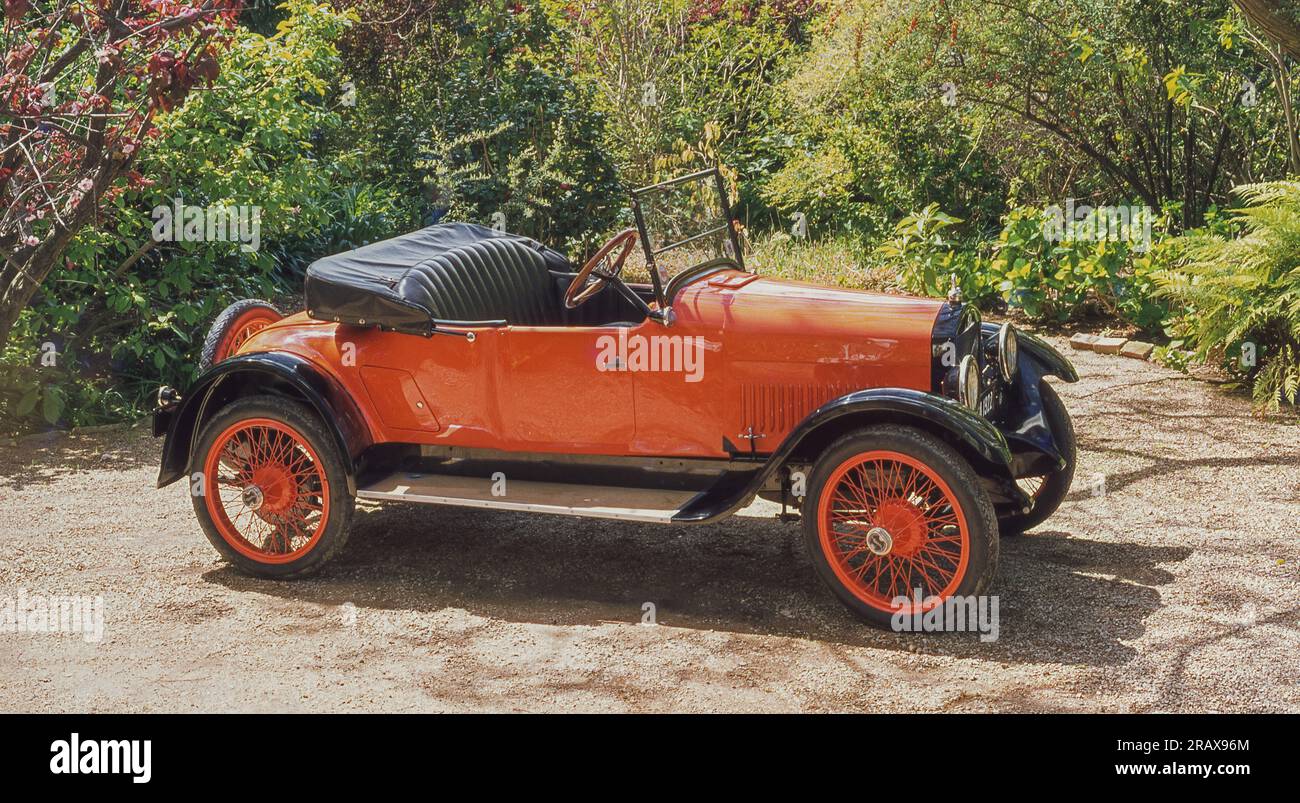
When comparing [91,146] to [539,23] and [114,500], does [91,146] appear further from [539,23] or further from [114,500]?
[539,23]

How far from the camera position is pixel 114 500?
21.7 feet

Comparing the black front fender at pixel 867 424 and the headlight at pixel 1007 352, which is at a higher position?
the headlight at pixel 1007 352

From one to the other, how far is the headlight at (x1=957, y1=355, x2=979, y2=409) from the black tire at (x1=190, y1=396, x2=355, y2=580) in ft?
8.09

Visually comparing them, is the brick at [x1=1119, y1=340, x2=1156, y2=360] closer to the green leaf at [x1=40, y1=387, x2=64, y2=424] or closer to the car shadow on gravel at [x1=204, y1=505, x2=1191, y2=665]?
the car shadow on gravel at [x1=204, y1=505, x2=1191, y2=665]

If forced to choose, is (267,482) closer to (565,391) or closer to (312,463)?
(312,463)

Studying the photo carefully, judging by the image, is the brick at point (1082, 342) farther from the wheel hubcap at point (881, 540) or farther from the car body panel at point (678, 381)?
the wheel hubcap at point (881, 540)

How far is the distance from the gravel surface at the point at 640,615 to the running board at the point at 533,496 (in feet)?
1.34

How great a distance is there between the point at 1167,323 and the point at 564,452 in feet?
16.9

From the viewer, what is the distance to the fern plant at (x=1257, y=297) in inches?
295

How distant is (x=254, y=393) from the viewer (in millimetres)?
5488

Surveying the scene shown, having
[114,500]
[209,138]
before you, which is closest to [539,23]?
[209,138]

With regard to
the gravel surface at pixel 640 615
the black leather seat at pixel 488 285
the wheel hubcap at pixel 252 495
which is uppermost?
the black leather seat at pixel 488 285

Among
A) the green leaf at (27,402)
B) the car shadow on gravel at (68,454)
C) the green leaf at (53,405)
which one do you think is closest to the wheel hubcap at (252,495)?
the car shadow on gravel at (68,454)

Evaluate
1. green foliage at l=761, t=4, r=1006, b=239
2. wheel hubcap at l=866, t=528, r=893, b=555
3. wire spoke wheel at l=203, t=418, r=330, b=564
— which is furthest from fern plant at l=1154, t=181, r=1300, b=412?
wire spoke wheel at l=203, t=418, r=330, b=564
